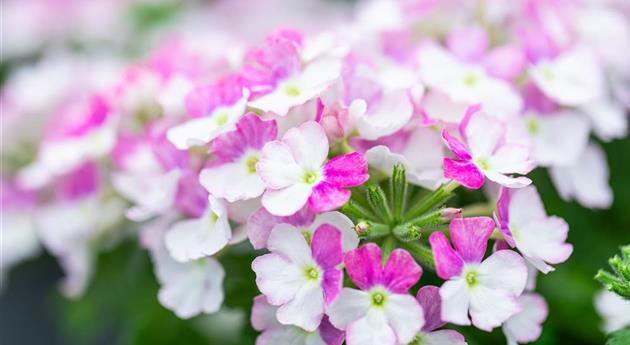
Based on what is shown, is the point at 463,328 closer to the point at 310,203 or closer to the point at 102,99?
the point at 310,203

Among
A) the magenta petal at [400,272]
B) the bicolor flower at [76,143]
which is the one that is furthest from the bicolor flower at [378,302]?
the bicolor flower at [76,143]

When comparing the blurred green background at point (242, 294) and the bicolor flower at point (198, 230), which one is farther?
the blurred green background at point (242, 294)

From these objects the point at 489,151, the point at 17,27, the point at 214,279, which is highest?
the point at 489,151

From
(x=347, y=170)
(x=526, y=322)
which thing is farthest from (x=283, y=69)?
(x=526, y=322)

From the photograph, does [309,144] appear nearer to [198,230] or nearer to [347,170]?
[347,170]

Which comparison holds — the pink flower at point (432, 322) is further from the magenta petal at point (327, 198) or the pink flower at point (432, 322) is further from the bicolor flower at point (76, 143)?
the bicolor flower at point (76, 143)

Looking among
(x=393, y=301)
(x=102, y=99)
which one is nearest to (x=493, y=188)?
(x=393, y=301)

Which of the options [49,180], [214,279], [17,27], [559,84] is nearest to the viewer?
[214,279]
